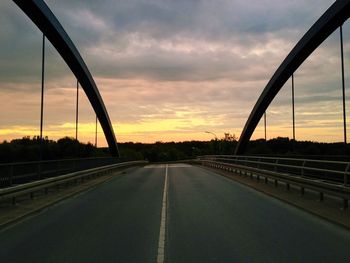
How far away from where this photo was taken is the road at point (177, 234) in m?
7.59

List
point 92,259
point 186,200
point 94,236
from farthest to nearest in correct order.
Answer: point 186,200, point 94,236, point 92,259

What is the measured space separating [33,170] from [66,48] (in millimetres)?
20012

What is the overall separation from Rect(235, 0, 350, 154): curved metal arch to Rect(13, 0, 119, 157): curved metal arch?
16408 mm

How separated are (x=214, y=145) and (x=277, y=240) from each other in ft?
373

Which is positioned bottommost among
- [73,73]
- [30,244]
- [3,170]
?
[30,244]

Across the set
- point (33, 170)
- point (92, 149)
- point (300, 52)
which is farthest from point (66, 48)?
point (92, 149)

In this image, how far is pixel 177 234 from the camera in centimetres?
957

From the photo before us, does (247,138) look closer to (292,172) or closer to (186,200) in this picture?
(292,172)

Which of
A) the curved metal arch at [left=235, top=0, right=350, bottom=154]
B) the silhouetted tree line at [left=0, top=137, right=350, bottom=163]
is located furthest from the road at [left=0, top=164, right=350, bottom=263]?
the curved metal arch at [left=235, top=0, right=350, bottom=154]

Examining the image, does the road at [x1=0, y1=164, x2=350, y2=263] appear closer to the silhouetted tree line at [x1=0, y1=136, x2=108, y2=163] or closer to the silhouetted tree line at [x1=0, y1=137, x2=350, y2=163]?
the silhouetted tree line at [x1=0, y1=137, x2=350, y2=163]

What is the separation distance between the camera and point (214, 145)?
122m

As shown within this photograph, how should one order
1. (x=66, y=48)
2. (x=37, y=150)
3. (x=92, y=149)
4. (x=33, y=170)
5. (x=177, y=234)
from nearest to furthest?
(x=177, y=234)
(x=33, y=170)
(x=66, y=48)
(x=37, y=150)
(x=92, y=149)

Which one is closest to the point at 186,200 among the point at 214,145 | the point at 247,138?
the point at 247,138

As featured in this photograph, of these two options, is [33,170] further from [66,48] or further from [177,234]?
[66,48]
